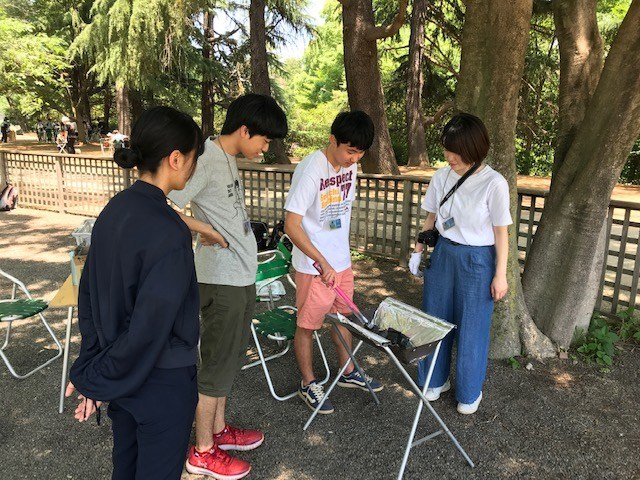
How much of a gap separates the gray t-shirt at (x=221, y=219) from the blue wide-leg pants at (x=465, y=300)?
1.27m

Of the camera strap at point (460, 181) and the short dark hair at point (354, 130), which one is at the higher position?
the short dark hair at point (354, 130)

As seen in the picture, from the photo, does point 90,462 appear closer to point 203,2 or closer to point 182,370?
point 182,370

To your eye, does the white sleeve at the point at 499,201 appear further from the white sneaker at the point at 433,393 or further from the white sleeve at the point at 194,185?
the white sleeve at the point at 194,185

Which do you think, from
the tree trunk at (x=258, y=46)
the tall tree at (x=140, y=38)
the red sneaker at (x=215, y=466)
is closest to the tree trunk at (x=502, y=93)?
the red sneaker at (x=215, y=466)

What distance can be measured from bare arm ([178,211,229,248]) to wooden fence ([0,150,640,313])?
10.0ft

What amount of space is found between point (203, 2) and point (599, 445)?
1610cm

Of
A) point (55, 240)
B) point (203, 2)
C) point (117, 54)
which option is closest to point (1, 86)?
point (117, 54)

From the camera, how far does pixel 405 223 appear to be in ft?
22.3

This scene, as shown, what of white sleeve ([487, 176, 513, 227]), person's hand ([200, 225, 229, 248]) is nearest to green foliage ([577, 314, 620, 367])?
white sleeve ([487, 176, 513, 227])

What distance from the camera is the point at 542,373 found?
3871 millimetres

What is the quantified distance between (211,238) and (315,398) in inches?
56.5

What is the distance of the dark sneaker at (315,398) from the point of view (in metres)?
3.29

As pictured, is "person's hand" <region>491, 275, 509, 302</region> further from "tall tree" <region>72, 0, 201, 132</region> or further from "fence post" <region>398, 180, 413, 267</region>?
"tall tree" <region>72, 0, 201, 132</region>

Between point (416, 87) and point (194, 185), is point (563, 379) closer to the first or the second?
point (194, 185)
